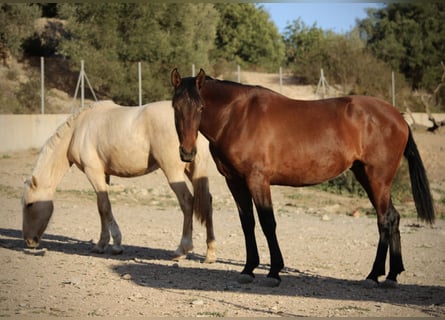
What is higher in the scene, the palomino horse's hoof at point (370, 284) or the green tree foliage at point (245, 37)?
the green tree foliage at point (245, 37)

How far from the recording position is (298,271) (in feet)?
25.8

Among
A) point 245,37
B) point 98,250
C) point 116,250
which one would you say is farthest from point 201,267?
point 245,37

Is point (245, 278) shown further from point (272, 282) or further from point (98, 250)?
point (98, 250)

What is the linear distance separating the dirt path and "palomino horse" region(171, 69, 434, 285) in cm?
56

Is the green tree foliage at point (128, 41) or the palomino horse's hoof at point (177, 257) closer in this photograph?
the palomino horse's hoof at point (177, 257)

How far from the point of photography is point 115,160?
29.6 ft

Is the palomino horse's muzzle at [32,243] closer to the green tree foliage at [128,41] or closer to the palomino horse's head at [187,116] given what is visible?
the palomino horse's head at [187,116]

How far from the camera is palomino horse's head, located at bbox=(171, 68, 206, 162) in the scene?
662 cm

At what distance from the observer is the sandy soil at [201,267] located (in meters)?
5.93

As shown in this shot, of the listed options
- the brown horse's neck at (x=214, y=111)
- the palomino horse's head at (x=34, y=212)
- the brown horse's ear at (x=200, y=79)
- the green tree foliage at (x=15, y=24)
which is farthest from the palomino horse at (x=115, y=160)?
the green tree foliage at (x=15, y=24)

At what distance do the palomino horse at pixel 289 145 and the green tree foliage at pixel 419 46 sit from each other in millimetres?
31754

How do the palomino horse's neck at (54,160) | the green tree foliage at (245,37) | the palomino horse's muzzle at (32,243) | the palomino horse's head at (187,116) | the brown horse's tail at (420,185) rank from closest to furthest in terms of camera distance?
the palomino horse's head at (187,116) → the brown horse's tail at (420,185) → the palomino horse's muzzle at (32,243) → the palomino horse's neck at (54,160) → the green tree foliage at (245,37)

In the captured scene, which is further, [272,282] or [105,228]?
[105,228]

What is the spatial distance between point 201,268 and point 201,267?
7 centimetres
